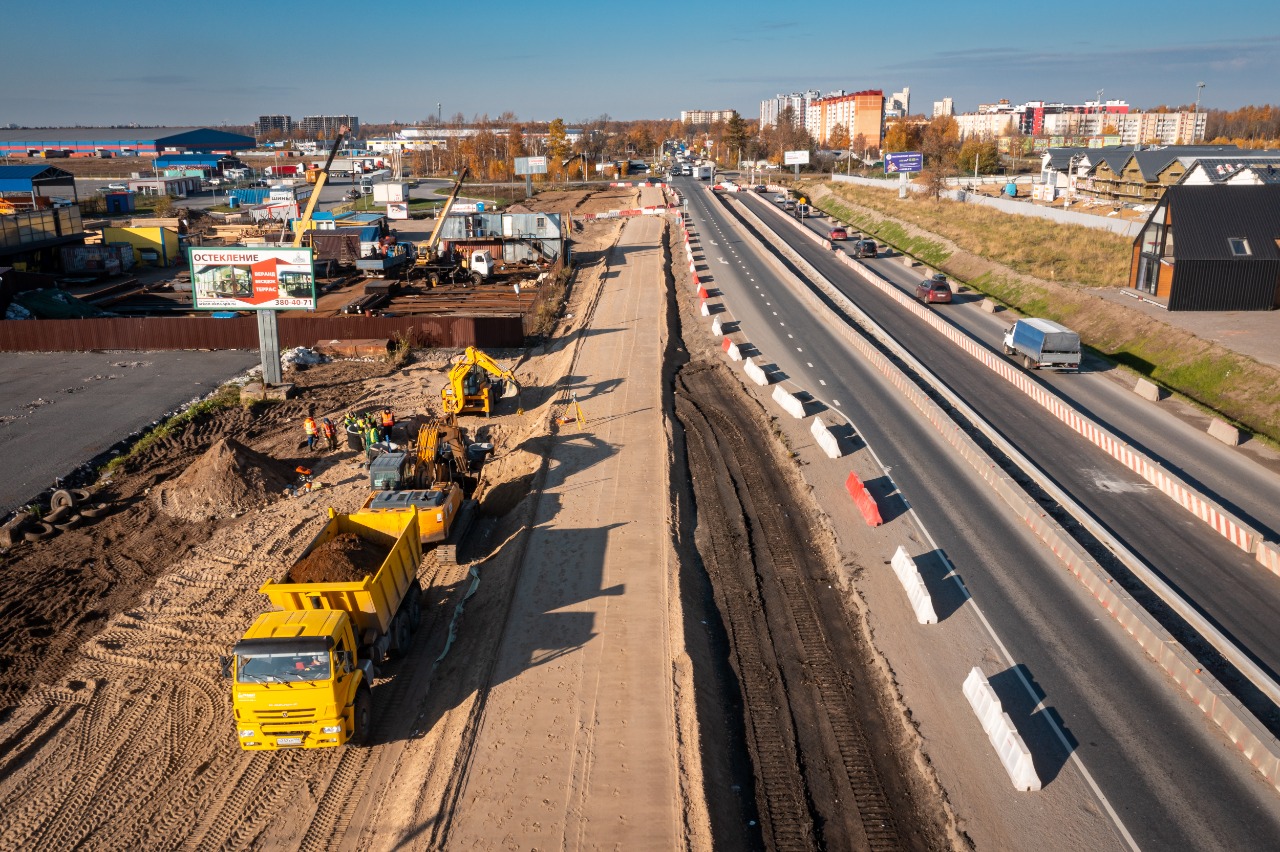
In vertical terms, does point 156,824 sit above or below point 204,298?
below

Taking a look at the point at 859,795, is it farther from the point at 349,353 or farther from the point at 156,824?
the point at 349,353

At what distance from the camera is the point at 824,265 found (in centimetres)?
6234

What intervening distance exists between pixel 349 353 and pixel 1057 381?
30.3m

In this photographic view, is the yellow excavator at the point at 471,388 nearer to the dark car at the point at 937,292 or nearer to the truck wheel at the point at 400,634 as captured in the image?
the truck wheel at the point at 400,634

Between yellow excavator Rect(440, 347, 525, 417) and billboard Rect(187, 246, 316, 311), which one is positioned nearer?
yellow excavator Rect(440, 347, 525, 417)

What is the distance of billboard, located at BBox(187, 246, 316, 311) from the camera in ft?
111

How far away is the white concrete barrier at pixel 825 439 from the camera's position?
2628 centimetres

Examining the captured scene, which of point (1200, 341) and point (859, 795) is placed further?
point (1200, 341)


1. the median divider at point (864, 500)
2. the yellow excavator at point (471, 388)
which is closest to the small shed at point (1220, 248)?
the median divider at point (864, 500)

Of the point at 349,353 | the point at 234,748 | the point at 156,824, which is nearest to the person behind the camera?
the point at 156,824

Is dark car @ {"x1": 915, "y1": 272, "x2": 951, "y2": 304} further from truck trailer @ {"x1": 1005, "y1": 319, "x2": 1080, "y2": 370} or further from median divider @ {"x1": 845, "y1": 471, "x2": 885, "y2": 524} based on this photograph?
median divider @ {"x1": 845, "y1": 471, "x2": 885, "y2": 524}

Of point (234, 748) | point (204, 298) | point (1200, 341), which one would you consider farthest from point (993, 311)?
point (234, 748)

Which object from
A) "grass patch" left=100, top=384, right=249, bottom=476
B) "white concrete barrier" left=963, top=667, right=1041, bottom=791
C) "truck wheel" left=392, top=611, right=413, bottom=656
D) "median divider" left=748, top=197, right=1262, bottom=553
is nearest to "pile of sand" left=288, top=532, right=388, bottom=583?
"truck wheel" left=392, top=611, right=413, bottom=656

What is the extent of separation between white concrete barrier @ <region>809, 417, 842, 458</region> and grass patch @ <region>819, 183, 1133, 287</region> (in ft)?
90.8
